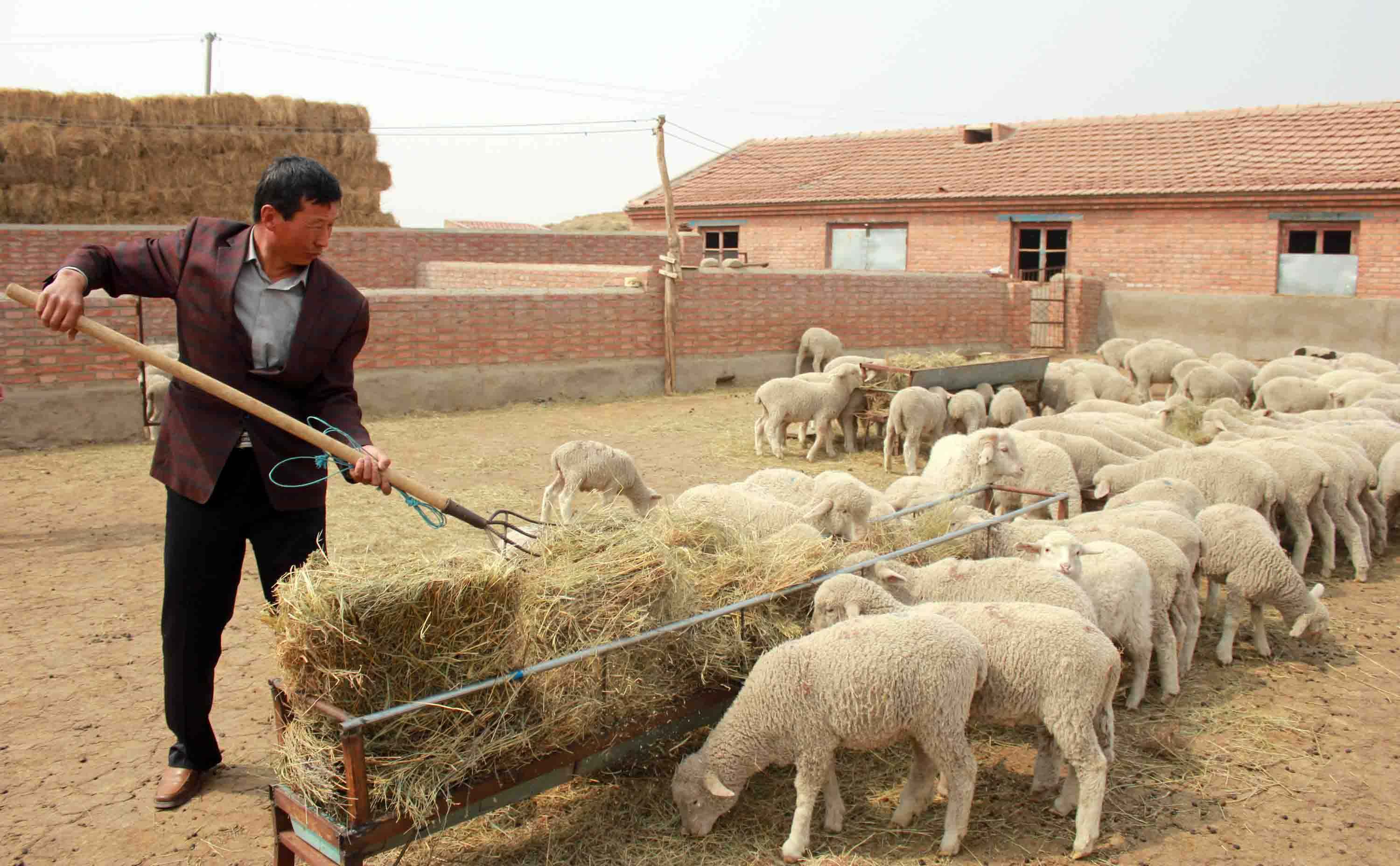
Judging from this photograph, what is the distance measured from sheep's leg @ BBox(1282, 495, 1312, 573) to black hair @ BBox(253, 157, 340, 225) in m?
7.00

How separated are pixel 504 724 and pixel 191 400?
1670 millimetres

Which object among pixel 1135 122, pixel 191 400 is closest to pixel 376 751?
pixel 191 400

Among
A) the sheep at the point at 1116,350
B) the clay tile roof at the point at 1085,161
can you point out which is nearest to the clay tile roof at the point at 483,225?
the clay tile roof at the point at 1085,161

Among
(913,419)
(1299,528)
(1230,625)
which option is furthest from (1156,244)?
(1230,625)

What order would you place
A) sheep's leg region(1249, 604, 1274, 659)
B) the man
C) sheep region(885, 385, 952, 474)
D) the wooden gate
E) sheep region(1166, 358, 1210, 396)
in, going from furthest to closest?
the wooden gate, sheep region(1166, 358, 1210, 396), sheep region(885, 385, 952, 474), sheep's leg region(1249, 604, 1274, 659), the man

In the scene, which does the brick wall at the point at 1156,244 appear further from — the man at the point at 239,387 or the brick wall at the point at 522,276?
the man at the point at 239,387

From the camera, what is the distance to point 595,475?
27.6 feet

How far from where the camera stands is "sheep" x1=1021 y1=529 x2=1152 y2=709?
5395 mm

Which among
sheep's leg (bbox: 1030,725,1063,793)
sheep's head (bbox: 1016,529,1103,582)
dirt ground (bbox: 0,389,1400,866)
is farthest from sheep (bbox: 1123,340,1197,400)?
sheep's leg (bbox: 1030,725,1063,793)

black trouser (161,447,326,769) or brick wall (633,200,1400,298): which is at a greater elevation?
brick wall (633,200,1400,298)

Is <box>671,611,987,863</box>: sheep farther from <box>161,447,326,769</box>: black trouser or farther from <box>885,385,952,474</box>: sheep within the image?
<box>885,385,952,474</box>: sheep

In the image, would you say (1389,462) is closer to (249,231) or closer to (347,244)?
(249,231)

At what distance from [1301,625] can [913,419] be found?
508 centimetres

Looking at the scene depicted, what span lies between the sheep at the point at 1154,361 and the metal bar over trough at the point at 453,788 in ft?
42.3
